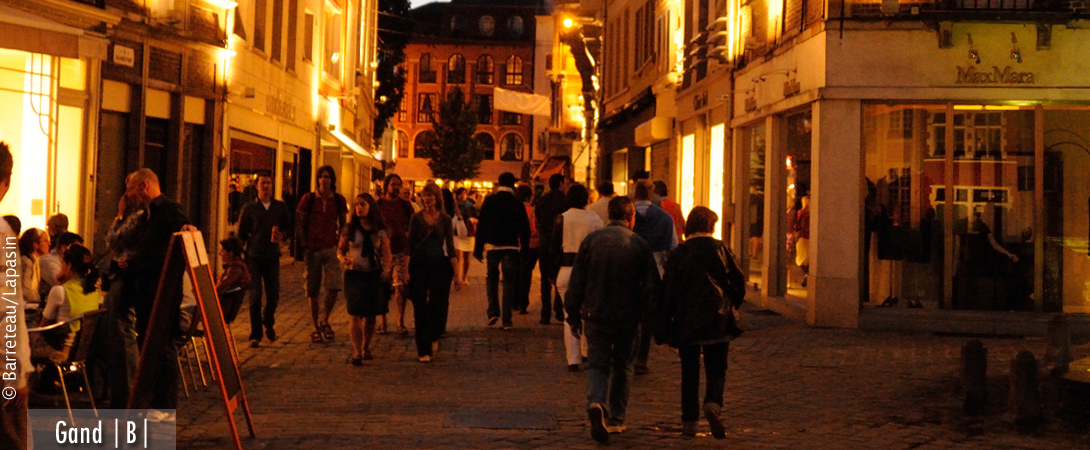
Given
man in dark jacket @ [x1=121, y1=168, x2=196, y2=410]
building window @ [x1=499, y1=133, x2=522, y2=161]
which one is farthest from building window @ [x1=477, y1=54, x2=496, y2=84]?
man in dark jacket @ [x1=121, y1=168, x2=196, y2=410]

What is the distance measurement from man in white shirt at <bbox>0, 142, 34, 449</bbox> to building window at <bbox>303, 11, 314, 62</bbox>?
22.2m

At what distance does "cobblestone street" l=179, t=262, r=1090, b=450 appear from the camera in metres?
7.96

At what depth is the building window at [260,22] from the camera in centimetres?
2191

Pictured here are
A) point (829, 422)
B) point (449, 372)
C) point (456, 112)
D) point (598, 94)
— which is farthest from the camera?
point (456, 112)

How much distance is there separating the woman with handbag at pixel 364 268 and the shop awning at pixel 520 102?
24614mm

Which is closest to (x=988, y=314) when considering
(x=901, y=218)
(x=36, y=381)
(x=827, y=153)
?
(x=901, y=218)

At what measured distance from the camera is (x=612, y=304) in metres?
8.14

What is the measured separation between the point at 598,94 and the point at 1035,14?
27.0 metres

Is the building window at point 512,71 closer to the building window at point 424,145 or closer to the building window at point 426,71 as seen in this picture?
the building window at point 426,71

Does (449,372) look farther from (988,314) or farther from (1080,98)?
(1080,98)

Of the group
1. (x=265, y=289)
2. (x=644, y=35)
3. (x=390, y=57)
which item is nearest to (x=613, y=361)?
(x=265, y=289)

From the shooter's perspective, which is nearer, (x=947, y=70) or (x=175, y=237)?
(x=175, y=237)

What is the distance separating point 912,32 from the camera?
14.6m

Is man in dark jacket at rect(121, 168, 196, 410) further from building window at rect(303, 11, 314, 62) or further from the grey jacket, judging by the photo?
building window at rect(303, 11, 314, 62)
